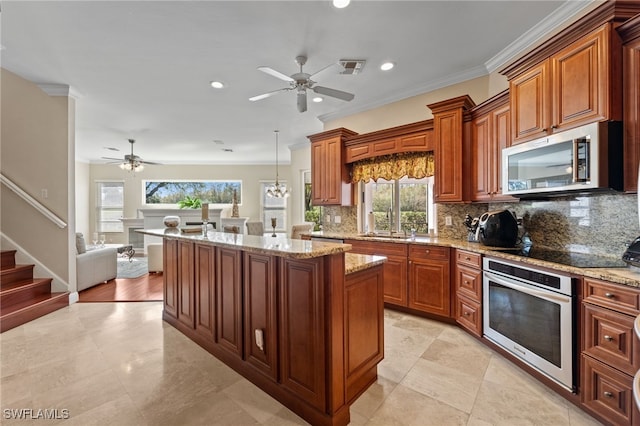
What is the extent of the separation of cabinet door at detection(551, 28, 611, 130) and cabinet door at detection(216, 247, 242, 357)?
2.67m

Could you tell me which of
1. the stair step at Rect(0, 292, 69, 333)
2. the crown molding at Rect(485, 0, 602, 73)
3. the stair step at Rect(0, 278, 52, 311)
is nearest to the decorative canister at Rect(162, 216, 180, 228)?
the stair step at Rect(0, 292, 69, 333)

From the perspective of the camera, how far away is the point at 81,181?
8523 millimetres

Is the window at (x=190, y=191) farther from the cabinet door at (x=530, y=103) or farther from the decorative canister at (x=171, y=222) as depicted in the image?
the cabinet door at (x=530, y=103)

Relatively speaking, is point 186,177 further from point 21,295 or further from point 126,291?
point 21,295

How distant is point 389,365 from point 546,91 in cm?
255

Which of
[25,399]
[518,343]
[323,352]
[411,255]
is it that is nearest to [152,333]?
[25,399]

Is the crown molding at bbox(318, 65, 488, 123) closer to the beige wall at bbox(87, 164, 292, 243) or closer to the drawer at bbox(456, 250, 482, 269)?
the drawer at bbox(456, 250, 482, 269)

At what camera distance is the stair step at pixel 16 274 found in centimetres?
353

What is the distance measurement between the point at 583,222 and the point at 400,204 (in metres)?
2.19

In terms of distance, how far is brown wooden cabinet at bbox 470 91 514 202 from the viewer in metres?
2.75

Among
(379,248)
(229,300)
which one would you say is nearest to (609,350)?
(379,248)

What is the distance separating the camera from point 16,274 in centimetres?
366

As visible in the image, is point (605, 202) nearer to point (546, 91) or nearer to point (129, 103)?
point (546, 91)

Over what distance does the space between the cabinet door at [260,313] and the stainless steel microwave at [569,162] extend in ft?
7.19
